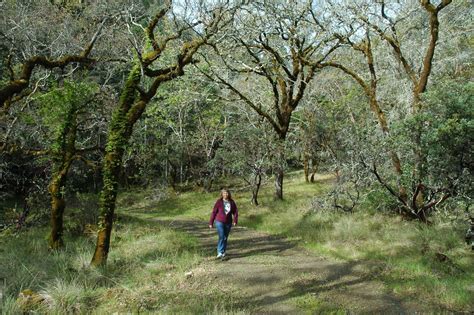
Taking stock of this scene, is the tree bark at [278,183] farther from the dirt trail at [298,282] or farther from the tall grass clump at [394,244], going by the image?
the dirt trail at [298,282]

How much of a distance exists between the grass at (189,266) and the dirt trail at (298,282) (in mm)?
157

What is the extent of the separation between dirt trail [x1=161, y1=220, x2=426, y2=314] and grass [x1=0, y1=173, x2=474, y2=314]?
16 centimetres

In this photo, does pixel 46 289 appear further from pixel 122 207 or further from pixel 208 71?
pixel 122 207

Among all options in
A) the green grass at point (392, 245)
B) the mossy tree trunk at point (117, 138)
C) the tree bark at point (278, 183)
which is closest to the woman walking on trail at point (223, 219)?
the mossy tree trunk at point (117, 138)

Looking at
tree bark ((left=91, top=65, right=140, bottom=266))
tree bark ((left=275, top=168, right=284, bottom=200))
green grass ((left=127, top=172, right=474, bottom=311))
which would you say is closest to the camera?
green grass ((left=127, top=172, right=474, bottom=311))

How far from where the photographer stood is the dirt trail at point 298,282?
22.9 ft

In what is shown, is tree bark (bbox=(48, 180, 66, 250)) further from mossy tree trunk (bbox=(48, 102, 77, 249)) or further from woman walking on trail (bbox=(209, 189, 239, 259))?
woman walking on trail (bbox=(209, 189, 239, 259))

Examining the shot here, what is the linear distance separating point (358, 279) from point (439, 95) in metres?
4.56

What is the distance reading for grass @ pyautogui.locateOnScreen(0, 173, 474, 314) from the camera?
22.2 ft

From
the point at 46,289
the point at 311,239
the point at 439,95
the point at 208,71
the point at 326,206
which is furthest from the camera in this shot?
the point at 208,71

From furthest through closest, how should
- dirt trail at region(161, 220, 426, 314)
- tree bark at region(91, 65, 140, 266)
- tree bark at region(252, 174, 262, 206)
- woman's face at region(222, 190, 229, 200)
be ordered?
tree bark at region(252, 174, 262, 206), woman's face at region(222, 190, 229, 200), tree bark at region(91, 65, 140, 266), dirt trail at region(161, 220, 426, 314)

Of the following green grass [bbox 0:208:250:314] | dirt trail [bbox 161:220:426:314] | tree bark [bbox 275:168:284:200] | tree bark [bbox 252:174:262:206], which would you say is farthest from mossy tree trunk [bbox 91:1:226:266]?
tree bark [bbox 252:174:262:206]

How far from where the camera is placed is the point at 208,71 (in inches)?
733

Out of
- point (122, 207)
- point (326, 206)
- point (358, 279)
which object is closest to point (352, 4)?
point (326, 206)
